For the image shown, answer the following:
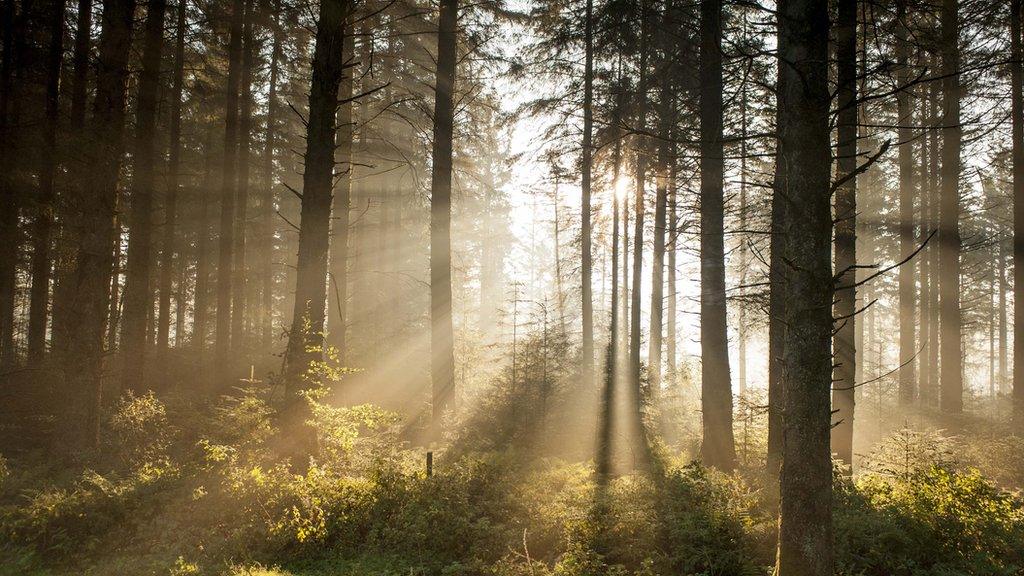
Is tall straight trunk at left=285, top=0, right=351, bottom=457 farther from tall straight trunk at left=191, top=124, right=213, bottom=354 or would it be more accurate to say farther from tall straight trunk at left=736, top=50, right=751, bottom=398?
tall straight trunk at left=191, top=124, right=213, bottom=354

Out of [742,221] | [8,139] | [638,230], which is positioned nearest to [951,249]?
[742,221]

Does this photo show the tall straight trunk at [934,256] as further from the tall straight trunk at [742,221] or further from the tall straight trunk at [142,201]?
the tall straight trunk at [142,201]

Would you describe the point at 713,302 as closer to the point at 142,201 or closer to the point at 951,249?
the point at 951,249

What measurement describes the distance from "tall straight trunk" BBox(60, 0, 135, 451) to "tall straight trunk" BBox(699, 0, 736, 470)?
11.8 meters

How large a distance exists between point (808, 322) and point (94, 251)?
1209 centimetres

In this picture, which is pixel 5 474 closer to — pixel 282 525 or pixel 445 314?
pixel 282 525

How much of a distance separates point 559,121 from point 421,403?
36.3ft

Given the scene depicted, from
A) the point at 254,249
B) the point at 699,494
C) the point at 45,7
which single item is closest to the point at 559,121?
the point at 699,494

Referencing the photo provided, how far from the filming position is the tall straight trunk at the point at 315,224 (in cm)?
795

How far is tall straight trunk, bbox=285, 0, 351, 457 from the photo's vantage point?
26.1ft

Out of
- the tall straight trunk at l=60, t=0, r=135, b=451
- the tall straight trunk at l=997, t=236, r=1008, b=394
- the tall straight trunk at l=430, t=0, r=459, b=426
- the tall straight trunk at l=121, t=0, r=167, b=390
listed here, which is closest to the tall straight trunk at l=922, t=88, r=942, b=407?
the tall straight trunk at l=997, t=236, r=1008, b=394

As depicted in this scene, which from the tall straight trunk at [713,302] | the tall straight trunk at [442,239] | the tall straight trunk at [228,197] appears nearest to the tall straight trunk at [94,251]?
the tall straight trunk at [228,197]

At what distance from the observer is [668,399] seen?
18.5 meters

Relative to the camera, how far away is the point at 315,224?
324 inches
